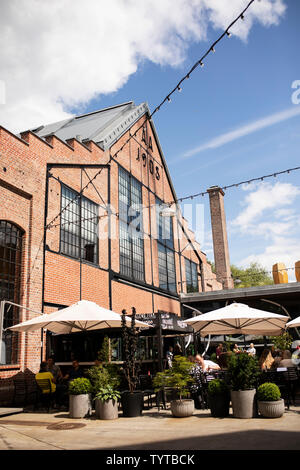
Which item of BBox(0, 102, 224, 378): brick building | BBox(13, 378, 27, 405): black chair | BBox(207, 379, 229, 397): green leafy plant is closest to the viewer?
BBox(207, 379, 229, 397): green leafy plant

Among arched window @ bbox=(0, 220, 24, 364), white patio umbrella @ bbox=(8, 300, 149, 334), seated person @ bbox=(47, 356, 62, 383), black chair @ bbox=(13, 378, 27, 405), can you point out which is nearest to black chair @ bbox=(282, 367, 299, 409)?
white patio umbrella @ bbox=(8, 300, 149, 334)

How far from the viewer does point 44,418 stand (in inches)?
341

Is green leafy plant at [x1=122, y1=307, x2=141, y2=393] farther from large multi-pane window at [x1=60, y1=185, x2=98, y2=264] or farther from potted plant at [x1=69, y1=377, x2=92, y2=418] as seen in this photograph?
large multi-pane window at [x1=60, y1=185, x2=98, y2=264]

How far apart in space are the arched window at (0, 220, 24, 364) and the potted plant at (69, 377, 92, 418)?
2.68 meters

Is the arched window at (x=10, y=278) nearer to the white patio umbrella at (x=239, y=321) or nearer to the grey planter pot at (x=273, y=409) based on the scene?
the white patio umbrella at (x=239, y=321)

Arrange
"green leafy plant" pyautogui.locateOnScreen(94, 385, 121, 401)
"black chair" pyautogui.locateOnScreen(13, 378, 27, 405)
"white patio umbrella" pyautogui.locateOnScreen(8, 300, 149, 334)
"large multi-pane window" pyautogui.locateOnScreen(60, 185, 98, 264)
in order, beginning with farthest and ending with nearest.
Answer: "large multi-pane window" pyautogui.locateOnScreen(60, 185, 98, 264) < "black chair" pyautogui.locateOnScreen(13, 378, 27, 405) < "white patio umbrella" pyautogui.locateOnScreen(8, 300, 149, 334) < "green leafy plant" pyautogui.locateOnScreen(94, 385, 121, 401)

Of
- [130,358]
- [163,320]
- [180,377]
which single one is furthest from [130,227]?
[180,377]

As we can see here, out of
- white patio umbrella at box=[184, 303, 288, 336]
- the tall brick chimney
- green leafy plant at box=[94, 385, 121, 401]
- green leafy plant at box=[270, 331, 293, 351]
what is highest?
the tall brick chimney

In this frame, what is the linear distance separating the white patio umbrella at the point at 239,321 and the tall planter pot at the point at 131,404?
2.37 m

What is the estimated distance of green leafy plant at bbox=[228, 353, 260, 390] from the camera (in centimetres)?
782

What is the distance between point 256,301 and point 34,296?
13729 millimetres

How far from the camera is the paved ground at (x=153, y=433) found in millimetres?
5414

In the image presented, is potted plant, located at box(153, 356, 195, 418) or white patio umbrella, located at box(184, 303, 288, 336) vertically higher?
white patio umbrella, located at box(184, 303, 288, 336)

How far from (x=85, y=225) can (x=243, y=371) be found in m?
8.79
